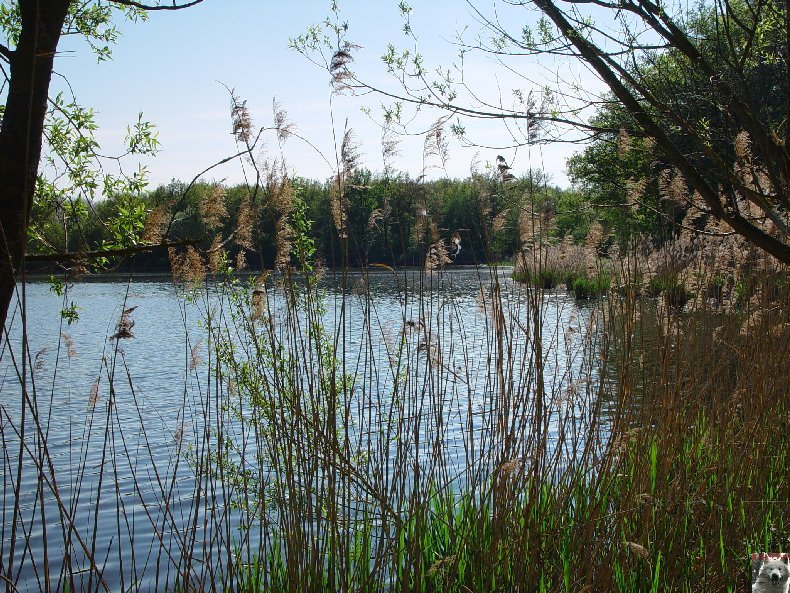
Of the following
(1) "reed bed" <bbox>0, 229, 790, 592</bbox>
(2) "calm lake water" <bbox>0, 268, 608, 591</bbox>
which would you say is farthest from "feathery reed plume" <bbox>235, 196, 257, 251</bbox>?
(2) "calm lake water" <bbox>0, 268, 608, 591</bbox>

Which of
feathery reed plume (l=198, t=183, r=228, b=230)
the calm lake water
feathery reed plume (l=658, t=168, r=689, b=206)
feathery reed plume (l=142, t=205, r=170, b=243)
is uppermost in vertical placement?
feathery reed plume (l=658, t=168, r=689, b=206)

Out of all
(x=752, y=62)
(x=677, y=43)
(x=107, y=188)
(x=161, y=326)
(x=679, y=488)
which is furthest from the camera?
(x=161, y=326)

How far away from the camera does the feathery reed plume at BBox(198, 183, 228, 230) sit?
8.93 ft

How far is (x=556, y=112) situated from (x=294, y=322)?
1948 millimetres

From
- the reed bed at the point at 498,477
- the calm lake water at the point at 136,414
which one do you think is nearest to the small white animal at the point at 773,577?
the reed bed at the point at 498,477

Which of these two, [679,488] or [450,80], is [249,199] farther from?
[679,488]

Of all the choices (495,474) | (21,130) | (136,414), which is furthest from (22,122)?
(136,414)

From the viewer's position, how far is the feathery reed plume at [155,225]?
255 cm

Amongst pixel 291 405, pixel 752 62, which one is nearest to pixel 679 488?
pixel 291 405

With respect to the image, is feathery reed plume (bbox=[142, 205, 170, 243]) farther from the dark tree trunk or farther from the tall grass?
the dark tree trunk

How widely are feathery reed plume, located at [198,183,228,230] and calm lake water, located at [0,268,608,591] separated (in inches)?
14.1

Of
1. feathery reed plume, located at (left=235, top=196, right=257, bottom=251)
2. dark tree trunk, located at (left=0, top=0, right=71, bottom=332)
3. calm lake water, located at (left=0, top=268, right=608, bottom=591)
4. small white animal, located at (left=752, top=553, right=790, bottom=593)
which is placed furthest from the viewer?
calm lake water, located at (left=0, top=268, right=608, bottom=591)

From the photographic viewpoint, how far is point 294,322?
2947 mm

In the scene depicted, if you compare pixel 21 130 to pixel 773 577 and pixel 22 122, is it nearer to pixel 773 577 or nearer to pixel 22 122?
pixel 22 122
